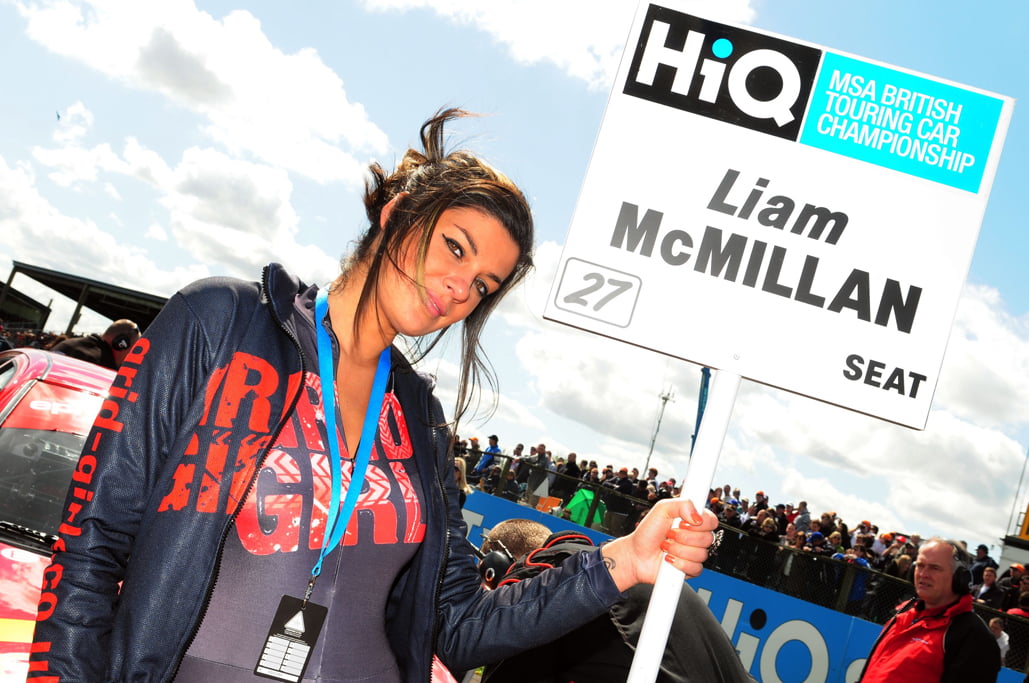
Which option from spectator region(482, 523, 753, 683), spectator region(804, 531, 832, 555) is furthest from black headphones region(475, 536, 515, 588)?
spectator region(804, 531, 832, 555)

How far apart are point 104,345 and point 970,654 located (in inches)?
258

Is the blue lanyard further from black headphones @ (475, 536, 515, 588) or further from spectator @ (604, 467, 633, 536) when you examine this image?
spectator @ (604, 467, 633, 536)

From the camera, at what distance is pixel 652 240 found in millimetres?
1908

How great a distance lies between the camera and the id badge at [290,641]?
1.59 metres

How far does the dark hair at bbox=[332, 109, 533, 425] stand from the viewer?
1974 mm

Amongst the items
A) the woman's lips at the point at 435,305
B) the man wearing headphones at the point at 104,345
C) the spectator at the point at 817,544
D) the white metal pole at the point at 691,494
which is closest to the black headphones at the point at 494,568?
the white metal pole at the point at 691,494

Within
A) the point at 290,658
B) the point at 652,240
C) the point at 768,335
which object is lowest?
the point at 290,658

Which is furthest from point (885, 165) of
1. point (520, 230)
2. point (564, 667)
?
point (564, 667)

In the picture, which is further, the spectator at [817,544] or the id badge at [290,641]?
the spectator at [817,544]

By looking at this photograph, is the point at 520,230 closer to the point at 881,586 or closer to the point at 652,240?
the point at 652,240

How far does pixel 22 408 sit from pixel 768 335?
3248 millimetres

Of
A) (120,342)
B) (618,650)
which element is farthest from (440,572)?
(120,342)

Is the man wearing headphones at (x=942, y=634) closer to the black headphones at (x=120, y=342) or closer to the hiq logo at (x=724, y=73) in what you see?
the hiq logo at (x=724, y=73)

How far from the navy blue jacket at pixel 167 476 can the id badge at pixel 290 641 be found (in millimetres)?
157
